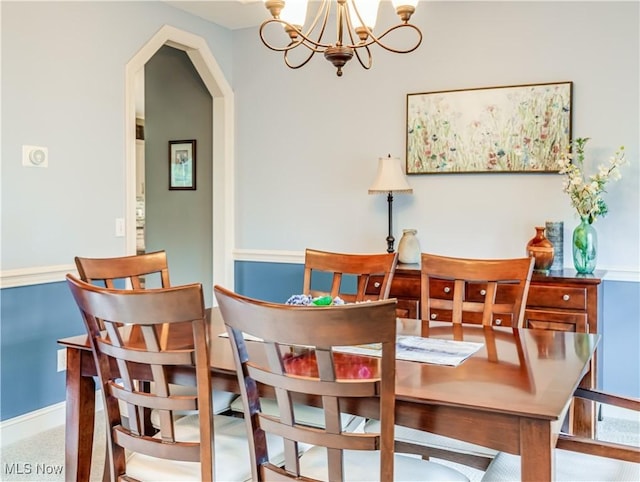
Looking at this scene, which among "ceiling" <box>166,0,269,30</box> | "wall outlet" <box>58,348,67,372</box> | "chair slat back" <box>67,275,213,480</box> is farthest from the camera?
"ceiling" <box>166,0,269,30</box>

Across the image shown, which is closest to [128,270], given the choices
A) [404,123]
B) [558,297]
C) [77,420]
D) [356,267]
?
[77,420]

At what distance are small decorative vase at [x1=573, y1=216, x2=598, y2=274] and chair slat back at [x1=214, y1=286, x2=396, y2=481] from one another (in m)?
2.29

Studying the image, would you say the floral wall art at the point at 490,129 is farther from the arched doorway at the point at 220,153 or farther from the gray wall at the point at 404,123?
the arched doorway at the point at 220,153

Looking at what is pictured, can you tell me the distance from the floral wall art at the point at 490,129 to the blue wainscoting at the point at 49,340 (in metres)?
0.92

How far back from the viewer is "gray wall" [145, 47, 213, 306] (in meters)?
4.82

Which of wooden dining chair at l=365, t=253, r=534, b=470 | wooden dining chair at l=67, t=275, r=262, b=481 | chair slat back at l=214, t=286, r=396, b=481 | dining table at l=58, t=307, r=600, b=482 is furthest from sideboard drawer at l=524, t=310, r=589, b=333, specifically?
chair slat back at l=214, t=286, r=396, b=481

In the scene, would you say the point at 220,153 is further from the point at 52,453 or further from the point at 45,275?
the point at 52,453

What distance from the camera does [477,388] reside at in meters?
1.43

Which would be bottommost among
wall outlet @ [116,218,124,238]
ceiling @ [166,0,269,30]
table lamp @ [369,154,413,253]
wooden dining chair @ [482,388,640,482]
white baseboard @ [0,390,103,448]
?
white baseboard @ [0,390,103,448]

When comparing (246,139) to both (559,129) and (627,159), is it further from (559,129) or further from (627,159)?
(627,159)

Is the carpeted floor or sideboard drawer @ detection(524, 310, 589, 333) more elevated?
sideboard drawer @ detection(524, 310, 589, 333)

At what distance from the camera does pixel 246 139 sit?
4.57 m

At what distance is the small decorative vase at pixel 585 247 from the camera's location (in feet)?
10.4

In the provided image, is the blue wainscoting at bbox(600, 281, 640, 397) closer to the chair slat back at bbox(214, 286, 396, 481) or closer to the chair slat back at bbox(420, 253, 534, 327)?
the chair slat back at bbox(420, 253, 534, 327)
